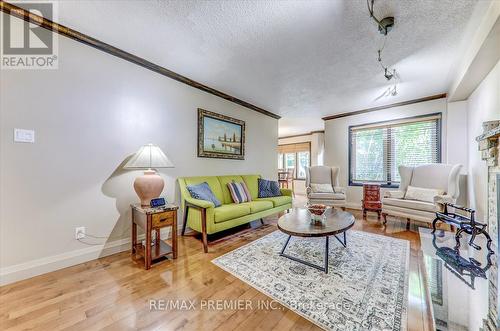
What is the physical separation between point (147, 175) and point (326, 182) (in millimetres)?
3718

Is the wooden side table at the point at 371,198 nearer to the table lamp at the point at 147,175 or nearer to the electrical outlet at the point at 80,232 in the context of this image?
the table lamp at the point at 147,175

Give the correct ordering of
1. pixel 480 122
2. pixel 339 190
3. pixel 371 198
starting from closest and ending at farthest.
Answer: pixel 480 122 < pixel 371 198 < pixel 339 190

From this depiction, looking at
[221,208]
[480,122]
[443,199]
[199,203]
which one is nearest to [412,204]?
[443,199]

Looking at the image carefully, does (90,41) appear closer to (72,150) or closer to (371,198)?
(72,150)

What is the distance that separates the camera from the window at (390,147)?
3965mm

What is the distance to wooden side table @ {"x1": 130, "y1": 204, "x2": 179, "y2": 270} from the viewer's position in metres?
2.03

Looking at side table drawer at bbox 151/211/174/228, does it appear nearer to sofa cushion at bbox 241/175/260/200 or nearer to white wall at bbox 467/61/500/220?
sofa cushion at bbox 241/175/260/200

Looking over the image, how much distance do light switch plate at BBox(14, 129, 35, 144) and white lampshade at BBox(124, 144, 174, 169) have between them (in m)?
0.79

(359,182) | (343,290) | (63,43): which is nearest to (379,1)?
(343,290)

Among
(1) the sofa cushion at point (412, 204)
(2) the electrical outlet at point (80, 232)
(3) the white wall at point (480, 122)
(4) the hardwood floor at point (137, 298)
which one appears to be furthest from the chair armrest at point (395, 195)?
(2) the electrical outlet at point (80, 232)

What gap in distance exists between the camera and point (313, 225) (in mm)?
2180

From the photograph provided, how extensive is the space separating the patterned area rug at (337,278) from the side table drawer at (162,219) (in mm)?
674

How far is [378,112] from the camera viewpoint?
4.55m

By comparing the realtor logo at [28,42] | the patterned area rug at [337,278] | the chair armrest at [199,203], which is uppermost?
the realtor logo at [28,42]
